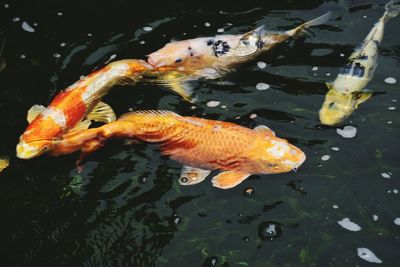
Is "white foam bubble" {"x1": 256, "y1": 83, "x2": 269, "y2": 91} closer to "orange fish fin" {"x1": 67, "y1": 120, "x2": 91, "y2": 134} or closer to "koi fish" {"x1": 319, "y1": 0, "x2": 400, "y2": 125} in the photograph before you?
"koi fish" {"x1": 319, "y1": 0, "x2": 400, "y2": 125}

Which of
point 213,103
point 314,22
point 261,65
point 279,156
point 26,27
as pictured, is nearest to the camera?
point 279,156

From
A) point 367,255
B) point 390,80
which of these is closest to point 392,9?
point 390,80

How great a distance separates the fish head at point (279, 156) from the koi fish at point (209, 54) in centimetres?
172

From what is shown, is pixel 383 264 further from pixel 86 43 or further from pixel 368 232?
pixel 86 43

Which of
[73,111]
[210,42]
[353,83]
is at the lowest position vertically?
[353,83]

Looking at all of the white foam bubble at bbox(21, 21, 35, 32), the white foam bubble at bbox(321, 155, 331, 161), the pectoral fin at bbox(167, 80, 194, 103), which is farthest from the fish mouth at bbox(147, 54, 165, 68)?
the white foam bubble at bbox(21, 21, 35, 32)

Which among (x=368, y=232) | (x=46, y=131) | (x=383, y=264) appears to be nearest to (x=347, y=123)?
(x=368, y=232)

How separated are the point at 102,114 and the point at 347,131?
321cm

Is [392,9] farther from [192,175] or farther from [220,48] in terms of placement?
[192,175]

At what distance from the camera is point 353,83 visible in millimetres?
6254

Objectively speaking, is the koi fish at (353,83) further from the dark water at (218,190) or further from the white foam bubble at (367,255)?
the white foam bubble at (367,255)

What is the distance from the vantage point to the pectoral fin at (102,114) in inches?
239

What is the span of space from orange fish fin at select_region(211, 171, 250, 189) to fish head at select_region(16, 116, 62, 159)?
1.99 metres

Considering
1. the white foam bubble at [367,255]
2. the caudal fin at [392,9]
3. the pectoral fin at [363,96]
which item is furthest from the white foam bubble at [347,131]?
the caudal fin at [392,9]
